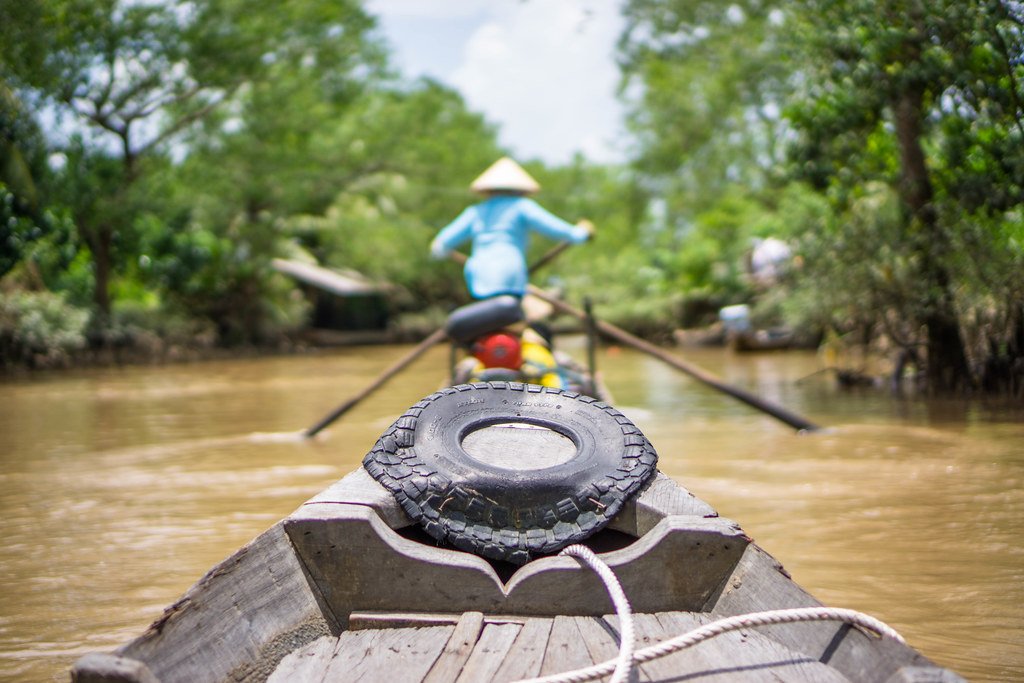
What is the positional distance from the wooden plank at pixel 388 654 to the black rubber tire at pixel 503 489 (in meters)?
→ 0.33

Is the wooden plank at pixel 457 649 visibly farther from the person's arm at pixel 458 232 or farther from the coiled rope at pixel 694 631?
the person's arm at pixel 458 232

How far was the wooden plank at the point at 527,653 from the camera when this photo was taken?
2.03 m

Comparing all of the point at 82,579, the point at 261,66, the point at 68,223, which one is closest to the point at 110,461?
the point at 82,579

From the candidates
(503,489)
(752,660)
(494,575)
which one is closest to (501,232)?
(503,489)

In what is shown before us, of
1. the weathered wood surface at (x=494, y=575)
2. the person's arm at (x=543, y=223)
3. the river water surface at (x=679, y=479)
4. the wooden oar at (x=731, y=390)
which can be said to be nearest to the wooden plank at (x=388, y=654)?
the weathered wood surface at (x=494, y=575)

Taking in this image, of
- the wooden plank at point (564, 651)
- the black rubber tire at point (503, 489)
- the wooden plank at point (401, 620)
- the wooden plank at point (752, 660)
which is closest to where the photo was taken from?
the wooden plank at point (752, 660)

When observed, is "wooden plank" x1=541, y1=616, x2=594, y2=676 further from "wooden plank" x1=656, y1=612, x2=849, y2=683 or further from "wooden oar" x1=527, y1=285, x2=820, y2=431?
"wooden oar" x1=527, y1=285, x2=820, y2=431

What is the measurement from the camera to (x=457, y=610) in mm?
2416

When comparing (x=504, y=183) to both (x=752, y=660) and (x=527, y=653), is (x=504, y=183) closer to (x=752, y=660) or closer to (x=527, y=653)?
(x=527, y=653)

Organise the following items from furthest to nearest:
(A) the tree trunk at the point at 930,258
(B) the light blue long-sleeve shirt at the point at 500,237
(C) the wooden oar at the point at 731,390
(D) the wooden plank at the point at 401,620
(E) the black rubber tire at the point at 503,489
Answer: (A) the tree trunk at the point at 930,258
(C) the wooden oar at the point at 731,390
(B) the light blue long-sleeve shirt at the point at 500,237
(E) the black rubber tire at the point at 503,489
(D) the wooden plank at the point at 401,620

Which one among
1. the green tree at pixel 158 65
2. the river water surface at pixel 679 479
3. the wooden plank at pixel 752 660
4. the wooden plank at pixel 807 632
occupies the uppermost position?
the green tree at pixel 158 65

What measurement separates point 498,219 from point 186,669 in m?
4.51

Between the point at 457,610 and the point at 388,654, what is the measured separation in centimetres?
30

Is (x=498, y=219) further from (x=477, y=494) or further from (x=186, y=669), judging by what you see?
(x=186, y=669)
